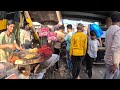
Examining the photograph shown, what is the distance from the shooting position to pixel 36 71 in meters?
3.29

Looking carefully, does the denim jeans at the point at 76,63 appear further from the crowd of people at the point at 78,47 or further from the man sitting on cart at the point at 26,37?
the man sitting on cart at the point at 26,37

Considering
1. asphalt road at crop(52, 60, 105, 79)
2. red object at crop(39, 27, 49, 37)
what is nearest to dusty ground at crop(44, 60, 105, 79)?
asphalt road at crop(52, 60, 105, 79)

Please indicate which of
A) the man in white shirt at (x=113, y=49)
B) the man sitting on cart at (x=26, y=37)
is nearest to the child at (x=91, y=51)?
the man in white shirt at (x=113, y=49)

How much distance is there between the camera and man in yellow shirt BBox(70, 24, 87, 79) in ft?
10.6

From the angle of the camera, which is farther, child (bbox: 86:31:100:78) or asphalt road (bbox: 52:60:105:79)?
child (bbox: 86:31:100:78)

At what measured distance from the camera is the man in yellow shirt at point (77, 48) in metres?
3.23

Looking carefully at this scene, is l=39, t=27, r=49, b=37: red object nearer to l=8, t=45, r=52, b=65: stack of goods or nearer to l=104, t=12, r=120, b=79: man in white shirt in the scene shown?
l=8, t=45, r=52, b=65: stack of goods

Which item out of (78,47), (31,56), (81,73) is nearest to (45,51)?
(31,56)

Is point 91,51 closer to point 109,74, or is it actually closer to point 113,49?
point 109,74

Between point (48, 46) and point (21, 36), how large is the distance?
41 centimetres

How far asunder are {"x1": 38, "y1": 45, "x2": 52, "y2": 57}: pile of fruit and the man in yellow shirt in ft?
0.99

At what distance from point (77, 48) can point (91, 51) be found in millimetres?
200

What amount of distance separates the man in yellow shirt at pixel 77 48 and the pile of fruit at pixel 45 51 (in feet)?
0.99
